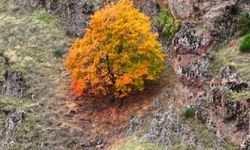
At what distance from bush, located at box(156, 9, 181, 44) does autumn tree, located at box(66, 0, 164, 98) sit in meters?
1.72

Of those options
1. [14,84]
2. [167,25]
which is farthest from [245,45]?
[14,84]

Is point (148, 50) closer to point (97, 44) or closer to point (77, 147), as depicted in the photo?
point (97, 44)

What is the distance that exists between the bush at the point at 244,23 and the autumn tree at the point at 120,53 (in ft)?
22.6

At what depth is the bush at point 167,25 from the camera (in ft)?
165

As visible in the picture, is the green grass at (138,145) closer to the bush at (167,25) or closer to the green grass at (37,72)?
the green grass at (37,72)

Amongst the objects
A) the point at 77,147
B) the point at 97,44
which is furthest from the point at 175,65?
the point at 77,147

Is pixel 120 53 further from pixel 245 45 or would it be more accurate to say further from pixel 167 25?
pixel 245 45

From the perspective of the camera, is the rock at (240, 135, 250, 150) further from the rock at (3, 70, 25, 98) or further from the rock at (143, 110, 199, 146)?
the rock at (3, 70, 25, 98)

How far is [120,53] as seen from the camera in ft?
162

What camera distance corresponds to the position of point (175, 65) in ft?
157

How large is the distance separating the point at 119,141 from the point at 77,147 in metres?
3.55

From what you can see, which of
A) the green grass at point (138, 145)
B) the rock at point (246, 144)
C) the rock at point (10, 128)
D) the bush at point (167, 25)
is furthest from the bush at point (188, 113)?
the rock at point (10, 128)

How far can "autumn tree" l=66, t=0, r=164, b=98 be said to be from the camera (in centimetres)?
4884

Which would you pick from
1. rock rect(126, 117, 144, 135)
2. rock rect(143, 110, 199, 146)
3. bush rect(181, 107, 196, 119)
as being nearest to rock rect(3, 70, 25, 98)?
rock rect(126, 117, 144, 135)
